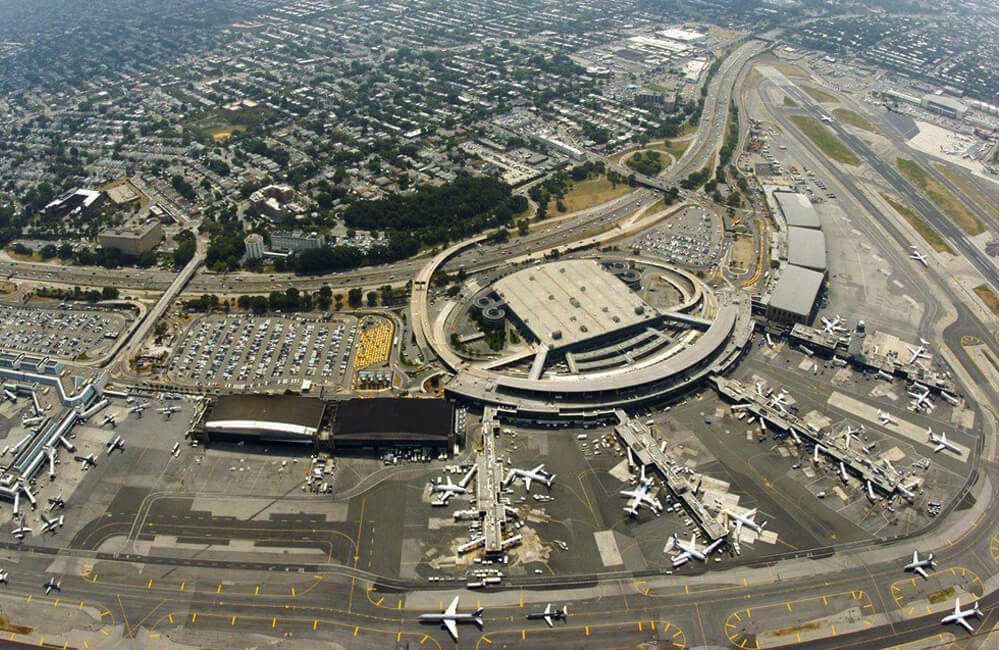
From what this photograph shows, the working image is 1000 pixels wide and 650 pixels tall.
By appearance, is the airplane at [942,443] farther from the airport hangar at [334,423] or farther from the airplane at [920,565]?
the airport hangar at [334,423]

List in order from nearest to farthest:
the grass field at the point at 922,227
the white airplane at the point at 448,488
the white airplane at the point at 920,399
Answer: the white airplane at the point at 448,488 → the white airplane at the point at 920,399 → the grass field at the point at 922,227

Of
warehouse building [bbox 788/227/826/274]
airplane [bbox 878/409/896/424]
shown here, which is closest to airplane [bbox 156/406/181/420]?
airplane [bbox 878/409/896/424]

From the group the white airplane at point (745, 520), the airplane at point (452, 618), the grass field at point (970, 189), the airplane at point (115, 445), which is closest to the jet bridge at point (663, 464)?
the white airplane at point (745, 520)

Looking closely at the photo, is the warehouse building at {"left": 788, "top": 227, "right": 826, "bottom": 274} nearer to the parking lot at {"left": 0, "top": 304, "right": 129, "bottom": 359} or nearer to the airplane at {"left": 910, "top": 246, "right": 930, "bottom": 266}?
the airplane at {"left": 910, "top": 246, "right": 930, "bottom": 266}

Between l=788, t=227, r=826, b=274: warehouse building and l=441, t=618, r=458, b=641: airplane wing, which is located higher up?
l=788, t=227, r=826, b=274: warehouse building

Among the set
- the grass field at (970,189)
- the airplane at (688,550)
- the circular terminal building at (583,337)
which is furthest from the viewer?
the grass field at (970,189)

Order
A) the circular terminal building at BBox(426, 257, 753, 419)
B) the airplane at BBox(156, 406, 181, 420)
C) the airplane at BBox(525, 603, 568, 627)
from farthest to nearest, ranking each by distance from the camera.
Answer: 1. the circular terminal building at BBox(426, 257, 753, 419)
2. the airplane at BBox(156, 406, 181, 420)
3. the airplane at BBox(525, 603, 568, 627)

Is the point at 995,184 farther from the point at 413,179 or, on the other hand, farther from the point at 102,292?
the point at 102,292
